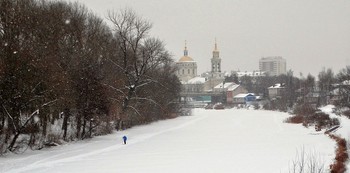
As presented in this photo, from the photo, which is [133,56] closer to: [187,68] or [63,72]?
[63,72]

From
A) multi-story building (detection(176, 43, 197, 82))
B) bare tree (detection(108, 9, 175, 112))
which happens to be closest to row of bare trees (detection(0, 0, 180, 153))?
bare tree (detection(108, 9, 175, 112))

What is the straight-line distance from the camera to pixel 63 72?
28.8m

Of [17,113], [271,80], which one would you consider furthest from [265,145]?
[271,80]

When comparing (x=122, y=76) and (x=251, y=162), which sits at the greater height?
(x=122, y=76)

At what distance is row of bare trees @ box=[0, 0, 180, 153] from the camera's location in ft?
78.8

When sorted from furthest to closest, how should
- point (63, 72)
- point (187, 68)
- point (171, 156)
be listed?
point (187, 68)
point (63, 72)
point (171, 156)

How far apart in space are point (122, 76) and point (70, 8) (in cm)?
853

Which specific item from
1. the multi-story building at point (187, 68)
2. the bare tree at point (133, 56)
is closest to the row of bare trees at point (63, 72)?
the bare tree at point (133, 56)

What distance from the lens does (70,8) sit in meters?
42.8

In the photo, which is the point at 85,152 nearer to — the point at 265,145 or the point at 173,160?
the point at 173,160

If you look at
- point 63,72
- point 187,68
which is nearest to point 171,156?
Answer: point 63,72

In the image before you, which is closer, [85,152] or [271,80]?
[85,152]

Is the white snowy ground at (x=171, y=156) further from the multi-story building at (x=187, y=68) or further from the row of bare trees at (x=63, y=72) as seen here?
the multi-story building at (x=187, y=68)

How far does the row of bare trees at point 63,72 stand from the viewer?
24031 millimetres
